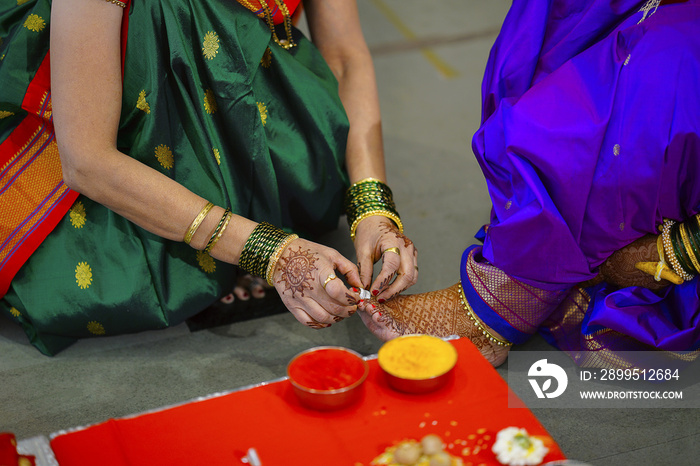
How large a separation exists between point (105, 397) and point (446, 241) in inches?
36.1

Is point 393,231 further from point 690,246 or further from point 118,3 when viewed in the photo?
point 118,3

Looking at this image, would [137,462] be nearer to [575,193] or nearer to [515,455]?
[515,455]

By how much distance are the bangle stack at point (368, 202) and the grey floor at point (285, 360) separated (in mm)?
259

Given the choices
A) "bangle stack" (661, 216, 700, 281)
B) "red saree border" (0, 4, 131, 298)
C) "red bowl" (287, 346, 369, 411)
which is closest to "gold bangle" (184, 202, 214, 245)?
"red saree border" (0, 4, 131, 298)

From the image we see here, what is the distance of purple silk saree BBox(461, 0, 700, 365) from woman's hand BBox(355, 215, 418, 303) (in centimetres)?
14

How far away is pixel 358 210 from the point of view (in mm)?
1458

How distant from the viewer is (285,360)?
57.8 inches

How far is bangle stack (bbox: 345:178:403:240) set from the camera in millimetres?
1431

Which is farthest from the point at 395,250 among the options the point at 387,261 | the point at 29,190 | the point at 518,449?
the point at 29,190

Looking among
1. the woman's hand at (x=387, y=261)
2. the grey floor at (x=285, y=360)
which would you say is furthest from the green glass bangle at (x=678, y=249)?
the woman's hand at (x=387, y=261)

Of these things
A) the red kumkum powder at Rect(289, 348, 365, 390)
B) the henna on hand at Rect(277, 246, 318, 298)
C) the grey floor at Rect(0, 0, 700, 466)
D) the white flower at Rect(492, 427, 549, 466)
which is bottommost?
the grey floor at Rect(0, 0, 700, 466)

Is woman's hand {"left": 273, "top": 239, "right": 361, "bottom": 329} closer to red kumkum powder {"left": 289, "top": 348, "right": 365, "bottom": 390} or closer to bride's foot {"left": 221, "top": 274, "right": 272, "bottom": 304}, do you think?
red kumkum powder {"left": 289, "top": 348, "right": 365, "bottom": 390}

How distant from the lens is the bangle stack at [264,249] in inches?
50.0

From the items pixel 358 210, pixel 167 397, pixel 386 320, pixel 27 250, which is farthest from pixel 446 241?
pixel 27 250
